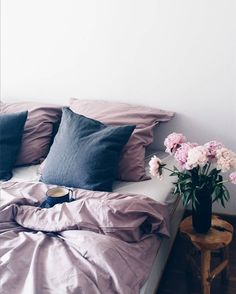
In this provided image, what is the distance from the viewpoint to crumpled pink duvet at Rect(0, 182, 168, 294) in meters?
1.11

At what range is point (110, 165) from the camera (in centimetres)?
173

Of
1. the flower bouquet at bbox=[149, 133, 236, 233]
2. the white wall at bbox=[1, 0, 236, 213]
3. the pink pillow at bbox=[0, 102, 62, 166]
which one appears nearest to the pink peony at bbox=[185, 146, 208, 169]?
the flower bouquet at bbox=[149, 133, 236, 233]

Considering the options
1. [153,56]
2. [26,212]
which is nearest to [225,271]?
[26,212]

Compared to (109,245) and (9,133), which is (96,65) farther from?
(109,245)

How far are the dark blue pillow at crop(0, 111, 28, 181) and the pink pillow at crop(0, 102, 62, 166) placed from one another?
0.06 m

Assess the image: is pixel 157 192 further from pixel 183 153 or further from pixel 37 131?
pixel 37 131

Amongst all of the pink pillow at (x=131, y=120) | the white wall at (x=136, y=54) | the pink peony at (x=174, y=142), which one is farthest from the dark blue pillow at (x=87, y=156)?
the white wall at (x=136, y=54)

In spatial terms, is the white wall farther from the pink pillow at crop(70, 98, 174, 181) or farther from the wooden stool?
the wooden stool

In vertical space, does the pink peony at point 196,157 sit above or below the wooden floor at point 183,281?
above

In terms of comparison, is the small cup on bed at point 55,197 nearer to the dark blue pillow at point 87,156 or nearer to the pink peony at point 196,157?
the dark blue pillow at point 87,156

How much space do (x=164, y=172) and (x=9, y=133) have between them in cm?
90

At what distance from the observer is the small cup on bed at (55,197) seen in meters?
1.48

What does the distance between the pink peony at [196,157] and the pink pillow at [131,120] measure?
0.42 meters

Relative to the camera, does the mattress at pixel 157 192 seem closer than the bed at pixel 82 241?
No
